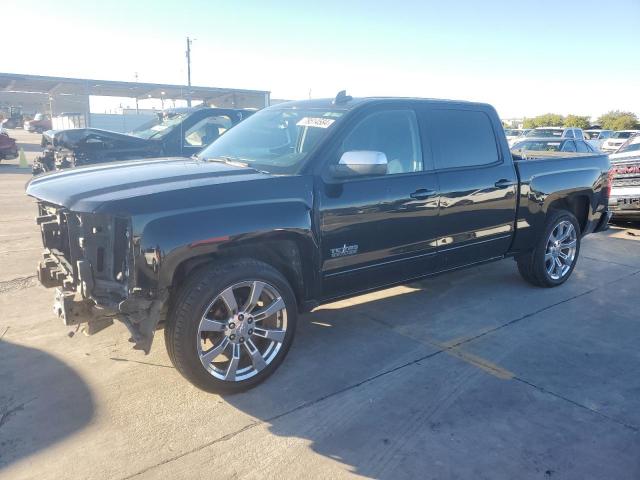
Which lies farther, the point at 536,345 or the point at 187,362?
the point at 536,345

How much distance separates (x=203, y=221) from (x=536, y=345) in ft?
9.44

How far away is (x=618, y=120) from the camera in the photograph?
134ft

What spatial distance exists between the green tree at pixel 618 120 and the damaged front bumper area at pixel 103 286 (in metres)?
44.7

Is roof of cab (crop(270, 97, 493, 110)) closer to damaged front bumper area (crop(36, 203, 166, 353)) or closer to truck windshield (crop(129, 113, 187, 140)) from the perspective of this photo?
damaged front bumper area (crop(36, 203, 166, 353))

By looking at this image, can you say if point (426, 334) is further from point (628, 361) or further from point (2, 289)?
point (2, 289)

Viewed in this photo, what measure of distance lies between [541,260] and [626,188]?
4222 mm

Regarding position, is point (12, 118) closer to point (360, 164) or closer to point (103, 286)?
point (103, 286)

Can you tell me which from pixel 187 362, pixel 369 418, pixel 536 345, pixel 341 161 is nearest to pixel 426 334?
pixel 536 345

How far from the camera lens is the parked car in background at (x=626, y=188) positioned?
8.31 m

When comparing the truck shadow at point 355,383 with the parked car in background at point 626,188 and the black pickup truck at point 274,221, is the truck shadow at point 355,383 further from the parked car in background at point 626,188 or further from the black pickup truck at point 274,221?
the parked car in background at point 626,188

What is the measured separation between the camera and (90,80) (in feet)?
112

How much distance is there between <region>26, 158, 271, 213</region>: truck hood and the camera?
115 inches

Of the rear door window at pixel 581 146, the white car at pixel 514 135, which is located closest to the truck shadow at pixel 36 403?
the rear door window at pixel 581 146

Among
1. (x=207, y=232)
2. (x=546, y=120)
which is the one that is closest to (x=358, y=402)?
(x=207, y=232)
